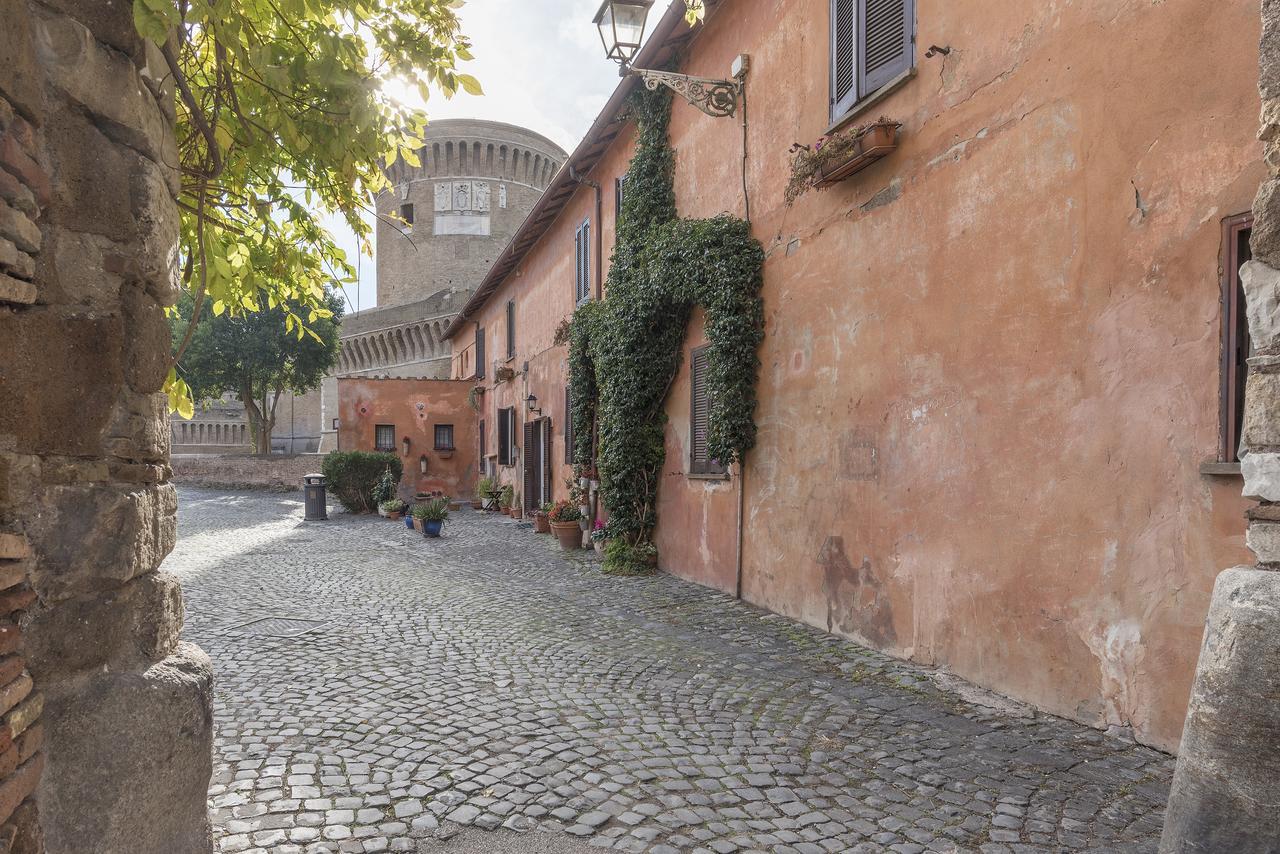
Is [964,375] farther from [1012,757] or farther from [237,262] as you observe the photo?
[237,262]

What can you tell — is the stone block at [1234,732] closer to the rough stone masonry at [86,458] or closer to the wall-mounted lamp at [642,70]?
the rough stone masonry at [86,458]

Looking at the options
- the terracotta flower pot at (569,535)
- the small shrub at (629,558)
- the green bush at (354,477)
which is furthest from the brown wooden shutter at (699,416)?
the green bush at (354,477)

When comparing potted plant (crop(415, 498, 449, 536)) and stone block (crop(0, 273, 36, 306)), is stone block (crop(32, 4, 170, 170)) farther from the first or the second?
potted plant (crop(415, 498, 449, 536))

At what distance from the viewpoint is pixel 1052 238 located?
437 cm

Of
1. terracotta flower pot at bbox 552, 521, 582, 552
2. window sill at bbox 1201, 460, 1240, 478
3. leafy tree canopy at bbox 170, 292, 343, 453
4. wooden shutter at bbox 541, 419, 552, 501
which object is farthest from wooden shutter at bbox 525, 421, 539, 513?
leafy tree canopy at bbox 170, 292, 343, 453

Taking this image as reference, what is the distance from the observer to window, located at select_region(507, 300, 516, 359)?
19.1 meters

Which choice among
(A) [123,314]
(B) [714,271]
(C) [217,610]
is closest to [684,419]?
(B) [714,271]

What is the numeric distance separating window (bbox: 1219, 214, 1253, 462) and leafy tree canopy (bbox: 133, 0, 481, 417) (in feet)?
10.9

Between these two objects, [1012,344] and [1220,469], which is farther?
[1012,344]

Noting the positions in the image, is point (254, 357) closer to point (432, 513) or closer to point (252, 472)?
point (252, 472)

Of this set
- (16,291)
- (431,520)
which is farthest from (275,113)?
(431,520)

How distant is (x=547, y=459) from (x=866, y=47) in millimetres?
10667

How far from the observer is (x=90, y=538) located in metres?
1.99

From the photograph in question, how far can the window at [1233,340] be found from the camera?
343 centimetres
